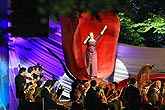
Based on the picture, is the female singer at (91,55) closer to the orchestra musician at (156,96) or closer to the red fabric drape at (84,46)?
the red fabric drape at (84,46)

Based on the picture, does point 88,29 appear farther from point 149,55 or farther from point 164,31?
point 164,31

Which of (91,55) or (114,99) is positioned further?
(91,55)

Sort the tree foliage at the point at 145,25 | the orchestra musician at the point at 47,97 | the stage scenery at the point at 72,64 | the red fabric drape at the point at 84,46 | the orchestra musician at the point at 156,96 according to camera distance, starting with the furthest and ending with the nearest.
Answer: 1. the tree foliage at the point at 145,25
2. the red fabric drape at the point at 84,46
3. the stage scenery at the point at 72,64
4. the orchestra musician at the point at 156,96
5. the orchestra musician at the point at 47,97

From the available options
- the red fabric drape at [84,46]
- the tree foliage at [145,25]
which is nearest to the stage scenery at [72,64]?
the red fabric drape at [84,46]

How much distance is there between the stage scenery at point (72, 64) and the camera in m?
8.88

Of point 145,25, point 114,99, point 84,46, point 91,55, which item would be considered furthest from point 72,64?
point 145,25

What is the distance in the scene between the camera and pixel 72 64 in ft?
39.2

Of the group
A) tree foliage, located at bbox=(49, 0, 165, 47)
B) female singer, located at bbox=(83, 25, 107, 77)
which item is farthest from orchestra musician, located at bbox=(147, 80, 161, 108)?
tree foliage, located at bbox=(49, 0, 165, 47)

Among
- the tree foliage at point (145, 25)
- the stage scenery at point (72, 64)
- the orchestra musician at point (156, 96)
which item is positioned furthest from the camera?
the tree foliage at point (145, 25)

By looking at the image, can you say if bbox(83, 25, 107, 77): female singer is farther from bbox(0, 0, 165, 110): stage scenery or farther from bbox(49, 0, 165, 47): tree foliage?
bbox(49, 0, 165, 47): tree foliage

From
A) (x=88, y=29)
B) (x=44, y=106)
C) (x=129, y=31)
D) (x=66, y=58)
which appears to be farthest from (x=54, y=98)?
(x=129, y=31)

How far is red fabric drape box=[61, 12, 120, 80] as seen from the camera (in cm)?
1175

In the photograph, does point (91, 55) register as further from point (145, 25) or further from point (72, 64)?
point (145, 25)

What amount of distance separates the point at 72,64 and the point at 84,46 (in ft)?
3.26
